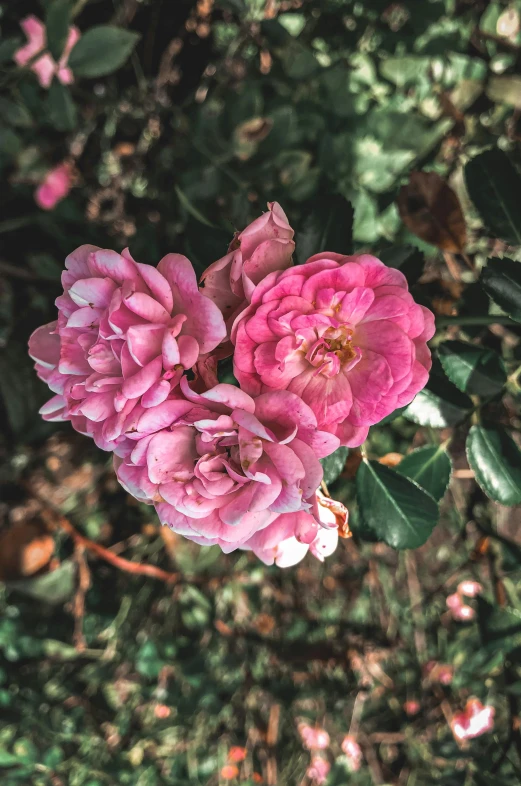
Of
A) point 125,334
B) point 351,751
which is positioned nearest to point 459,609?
point 351,751

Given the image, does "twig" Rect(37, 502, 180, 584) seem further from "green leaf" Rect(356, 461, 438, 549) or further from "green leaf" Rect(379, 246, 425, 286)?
"green leaf" Rect(379, 246, 425, 286)

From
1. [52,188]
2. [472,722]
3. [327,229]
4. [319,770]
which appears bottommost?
[319,770]

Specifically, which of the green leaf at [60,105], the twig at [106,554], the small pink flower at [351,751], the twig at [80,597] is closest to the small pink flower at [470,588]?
the small pink flower at [351,751]

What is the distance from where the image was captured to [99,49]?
0.94 metres

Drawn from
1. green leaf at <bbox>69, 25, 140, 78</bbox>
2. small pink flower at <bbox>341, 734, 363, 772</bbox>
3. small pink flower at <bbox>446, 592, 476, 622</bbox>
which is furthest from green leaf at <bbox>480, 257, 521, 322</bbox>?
small pink flower at <bbox>341, 734, 363, 772</bbox>

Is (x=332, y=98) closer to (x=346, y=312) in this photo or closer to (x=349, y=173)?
(x=349, y=173)

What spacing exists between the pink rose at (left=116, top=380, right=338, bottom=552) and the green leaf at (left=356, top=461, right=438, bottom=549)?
20cm

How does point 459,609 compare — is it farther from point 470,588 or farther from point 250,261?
point 250,261

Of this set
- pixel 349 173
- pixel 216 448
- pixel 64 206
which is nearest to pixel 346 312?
pixel 216 448

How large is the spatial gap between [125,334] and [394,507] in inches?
15.3

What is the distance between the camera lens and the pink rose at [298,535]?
511 millimetres

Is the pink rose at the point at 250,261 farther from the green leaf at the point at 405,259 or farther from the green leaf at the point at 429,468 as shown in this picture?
the green leaf at the point at 429,468

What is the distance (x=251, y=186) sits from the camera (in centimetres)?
104

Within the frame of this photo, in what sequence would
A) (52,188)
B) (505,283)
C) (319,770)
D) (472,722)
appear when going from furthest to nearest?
(319,770)
(52,188)
(472,722)
(505,283)
